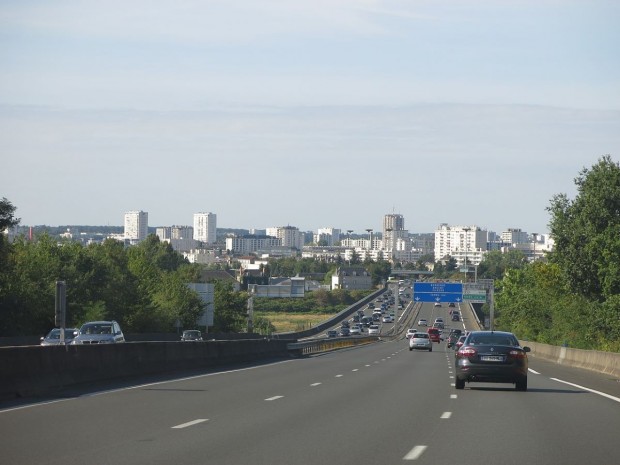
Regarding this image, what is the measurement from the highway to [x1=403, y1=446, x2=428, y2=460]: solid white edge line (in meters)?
0.03

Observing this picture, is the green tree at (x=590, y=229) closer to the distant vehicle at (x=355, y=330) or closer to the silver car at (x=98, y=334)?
the silver car at (x=98, y=334)

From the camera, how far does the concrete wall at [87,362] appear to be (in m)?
24.0

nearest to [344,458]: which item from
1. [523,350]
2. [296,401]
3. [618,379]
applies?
[296,401]

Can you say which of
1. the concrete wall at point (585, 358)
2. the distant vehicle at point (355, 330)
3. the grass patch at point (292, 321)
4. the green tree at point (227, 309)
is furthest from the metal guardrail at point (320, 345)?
the grass patch at point (292, 321)

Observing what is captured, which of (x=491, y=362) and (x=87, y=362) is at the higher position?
(x=491, y=362)

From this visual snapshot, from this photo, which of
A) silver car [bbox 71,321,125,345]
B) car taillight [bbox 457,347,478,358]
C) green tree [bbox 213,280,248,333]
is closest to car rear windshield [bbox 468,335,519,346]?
car taillight [bbox 457,347,478,358]

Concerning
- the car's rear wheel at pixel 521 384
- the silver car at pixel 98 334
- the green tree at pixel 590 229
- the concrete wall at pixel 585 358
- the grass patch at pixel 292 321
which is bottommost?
the grass patch at pixel 292 321

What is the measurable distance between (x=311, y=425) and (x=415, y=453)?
13.7ft

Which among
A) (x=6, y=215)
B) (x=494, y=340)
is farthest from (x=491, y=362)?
(x=6, y=215)

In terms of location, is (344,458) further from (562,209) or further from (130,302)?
(130,302)

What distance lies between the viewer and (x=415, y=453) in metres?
15.1

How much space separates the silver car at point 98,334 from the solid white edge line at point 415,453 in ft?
90.8

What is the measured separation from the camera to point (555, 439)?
17.1 m

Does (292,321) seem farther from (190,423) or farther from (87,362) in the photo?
(190,423)
